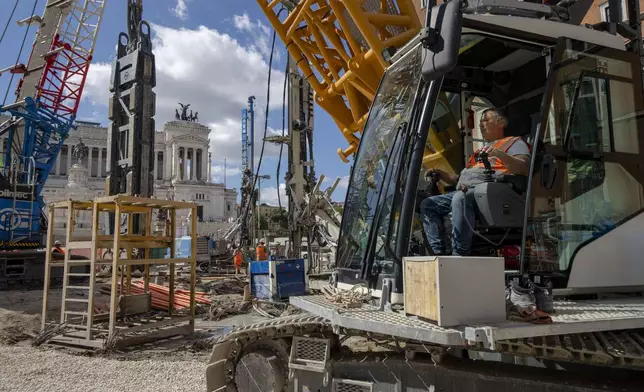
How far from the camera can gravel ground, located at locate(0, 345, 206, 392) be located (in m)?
5.08

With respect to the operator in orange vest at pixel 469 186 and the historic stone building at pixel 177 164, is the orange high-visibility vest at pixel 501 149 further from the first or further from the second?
the historic stone building at pixel 177 164

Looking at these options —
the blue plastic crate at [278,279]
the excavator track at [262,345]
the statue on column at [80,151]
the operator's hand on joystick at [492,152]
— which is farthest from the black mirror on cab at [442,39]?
the statue on column at [80,151]

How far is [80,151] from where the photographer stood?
258 feet

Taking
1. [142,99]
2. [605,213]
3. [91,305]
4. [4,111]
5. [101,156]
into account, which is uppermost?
[101,156]

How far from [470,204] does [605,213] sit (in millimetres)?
928

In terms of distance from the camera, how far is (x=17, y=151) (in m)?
19.2

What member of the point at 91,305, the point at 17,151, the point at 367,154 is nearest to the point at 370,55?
the point at 367,154

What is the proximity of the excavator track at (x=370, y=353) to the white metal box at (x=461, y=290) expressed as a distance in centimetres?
16

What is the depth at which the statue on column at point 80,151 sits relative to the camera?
257 feet

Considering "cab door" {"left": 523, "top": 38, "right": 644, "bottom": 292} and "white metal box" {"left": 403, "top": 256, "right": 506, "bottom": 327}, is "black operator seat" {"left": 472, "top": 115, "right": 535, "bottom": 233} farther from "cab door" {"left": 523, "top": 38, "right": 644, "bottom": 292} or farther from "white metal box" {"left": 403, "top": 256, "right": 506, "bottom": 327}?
"white metal box" {"left": 403, "top": 256, "right": 506, "bottom": 327}

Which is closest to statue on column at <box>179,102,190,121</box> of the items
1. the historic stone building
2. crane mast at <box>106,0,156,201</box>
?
the historic stone building

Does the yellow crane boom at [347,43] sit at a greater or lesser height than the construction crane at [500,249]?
greater

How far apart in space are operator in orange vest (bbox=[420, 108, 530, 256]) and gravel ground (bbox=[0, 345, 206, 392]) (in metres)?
3.05

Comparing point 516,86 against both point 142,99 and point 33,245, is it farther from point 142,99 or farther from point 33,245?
point 33,245
